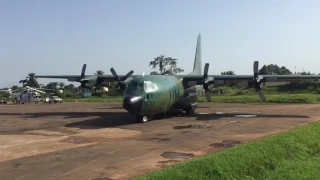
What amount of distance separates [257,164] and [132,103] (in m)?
12.7

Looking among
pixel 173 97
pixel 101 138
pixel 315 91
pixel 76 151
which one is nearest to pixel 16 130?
pixel 101 138

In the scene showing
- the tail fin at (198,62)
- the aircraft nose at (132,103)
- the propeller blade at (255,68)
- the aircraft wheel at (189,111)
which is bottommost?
the aircraft wheel at (189,111)

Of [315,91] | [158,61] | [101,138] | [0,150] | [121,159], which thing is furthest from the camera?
[158,61]

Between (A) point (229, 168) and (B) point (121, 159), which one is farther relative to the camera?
(B) point (121, 159)

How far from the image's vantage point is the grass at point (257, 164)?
10.0m

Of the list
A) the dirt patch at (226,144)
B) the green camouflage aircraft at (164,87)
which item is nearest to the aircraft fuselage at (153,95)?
the green camouflage aircraft at (164,87)

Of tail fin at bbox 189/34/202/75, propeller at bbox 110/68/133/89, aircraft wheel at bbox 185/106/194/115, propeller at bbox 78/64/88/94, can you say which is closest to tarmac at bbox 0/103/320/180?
propeller at bbox 110/68/133/89

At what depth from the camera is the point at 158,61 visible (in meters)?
136

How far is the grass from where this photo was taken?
33.0 feet

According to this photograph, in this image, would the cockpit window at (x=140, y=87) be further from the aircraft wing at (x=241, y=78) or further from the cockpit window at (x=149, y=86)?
the aircraft wing at (x=241, y=78)

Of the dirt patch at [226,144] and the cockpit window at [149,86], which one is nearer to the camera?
the dirt patch at [226,144]

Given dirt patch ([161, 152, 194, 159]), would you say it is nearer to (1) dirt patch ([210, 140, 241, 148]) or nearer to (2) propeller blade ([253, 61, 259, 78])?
(1) dirt patch ([210, 140, 241, 148])

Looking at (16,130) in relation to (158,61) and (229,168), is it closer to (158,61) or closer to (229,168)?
(229,168)

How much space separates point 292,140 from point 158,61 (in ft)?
401
